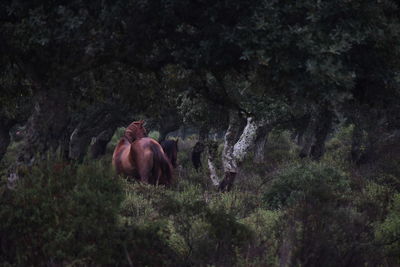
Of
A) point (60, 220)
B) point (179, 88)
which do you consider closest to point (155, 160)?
point (179, 88)

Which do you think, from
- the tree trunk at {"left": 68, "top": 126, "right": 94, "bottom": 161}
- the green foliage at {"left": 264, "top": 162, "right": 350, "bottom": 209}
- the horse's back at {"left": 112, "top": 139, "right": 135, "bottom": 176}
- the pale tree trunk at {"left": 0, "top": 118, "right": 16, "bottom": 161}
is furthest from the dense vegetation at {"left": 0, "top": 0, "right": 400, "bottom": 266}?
the tree trunk at {"left": 68, "top": 126, "right": 94, "bottom": 161}

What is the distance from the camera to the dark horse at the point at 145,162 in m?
18.8

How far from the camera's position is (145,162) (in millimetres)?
18859

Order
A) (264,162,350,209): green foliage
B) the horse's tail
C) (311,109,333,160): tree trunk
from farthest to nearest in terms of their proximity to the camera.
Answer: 1. (311,109,333,160): tree trunk
2. the horse's tail
3. (264,162,350,209): green foliage

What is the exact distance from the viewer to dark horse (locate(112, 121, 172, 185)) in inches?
741

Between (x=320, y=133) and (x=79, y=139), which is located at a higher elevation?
(x=320, y=133)

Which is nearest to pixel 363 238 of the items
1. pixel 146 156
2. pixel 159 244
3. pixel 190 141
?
pixel 159 244

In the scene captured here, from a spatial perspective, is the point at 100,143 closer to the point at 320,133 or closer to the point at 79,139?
the point at 79,139

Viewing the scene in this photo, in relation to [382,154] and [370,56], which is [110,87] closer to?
[370,56]

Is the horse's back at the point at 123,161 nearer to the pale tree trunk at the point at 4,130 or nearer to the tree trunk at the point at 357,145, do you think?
the pale tree trunk at the point at 4,130

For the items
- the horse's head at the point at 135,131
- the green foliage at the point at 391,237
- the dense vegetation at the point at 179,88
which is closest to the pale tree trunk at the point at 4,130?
the horse's head at the point at 135,131

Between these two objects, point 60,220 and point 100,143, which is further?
point 100,143

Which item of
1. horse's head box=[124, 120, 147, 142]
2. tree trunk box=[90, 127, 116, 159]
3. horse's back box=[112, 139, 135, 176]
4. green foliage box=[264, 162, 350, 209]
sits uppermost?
horse's head box=[124, 120, 147, 142]

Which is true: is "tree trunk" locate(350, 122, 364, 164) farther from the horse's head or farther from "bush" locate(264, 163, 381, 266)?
"bush" locate(264, 163, 381, 266)
